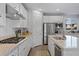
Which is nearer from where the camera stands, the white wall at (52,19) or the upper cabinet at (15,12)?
the upper cabinet at (15,12)

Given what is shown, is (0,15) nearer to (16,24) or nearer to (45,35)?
(16,24)

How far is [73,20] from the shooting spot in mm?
8367

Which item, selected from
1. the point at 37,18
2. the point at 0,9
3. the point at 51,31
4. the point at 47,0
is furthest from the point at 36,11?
the point at 47,0

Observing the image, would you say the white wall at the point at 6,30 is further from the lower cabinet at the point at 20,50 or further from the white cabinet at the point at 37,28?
the white cabinet at the point at 37,28

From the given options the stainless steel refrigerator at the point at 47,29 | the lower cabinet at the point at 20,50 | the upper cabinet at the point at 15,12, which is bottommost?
the lower cabinet at the point at 20,50

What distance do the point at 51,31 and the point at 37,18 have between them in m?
1.05

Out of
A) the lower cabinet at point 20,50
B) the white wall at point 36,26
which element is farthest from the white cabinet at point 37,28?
the lower cabinet at point 20,50

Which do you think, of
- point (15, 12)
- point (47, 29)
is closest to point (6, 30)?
point (15, 12)

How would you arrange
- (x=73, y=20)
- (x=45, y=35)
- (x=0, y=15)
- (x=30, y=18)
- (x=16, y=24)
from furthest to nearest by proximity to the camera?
(x=73, y=20)
(x=45, y=35)
(x=30, y=18)
(x=16, y=24)
(x=0, y=15)

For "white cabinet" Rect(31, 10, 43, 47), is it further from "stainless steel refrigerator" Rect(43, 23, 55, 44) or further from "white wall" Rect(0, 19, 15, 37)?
"white wall" Rect(0, 19, 15, 37)

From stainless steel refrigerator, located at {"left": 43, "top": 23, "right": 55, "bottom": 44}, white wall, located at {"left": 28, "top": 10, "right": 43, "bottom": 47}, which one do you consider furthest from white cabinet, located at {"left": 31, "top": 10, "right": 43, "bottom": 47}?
stainless steel refrigerator, located at {"left": 43, "top": 23, "right": 55, "bottom": 44}

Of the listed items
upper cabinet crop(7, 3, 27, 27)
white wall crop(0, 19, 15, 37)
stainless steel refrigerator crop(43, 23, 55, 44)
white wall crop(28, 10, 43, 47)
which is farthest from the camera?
stainless steel refrigerator crop(43, 23, 55, 44)

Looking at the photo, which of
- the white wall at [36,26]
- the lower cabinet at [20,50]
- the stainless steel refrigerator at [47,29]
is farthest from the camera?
the stainless steel refrigerator at [47,29]

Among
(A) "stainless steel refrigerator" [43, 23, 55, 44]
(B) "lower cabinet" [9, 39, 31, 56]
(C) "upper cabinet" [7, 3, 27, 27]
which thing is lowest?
(B) "lower cabinet" [9, 39, 31, 56]
